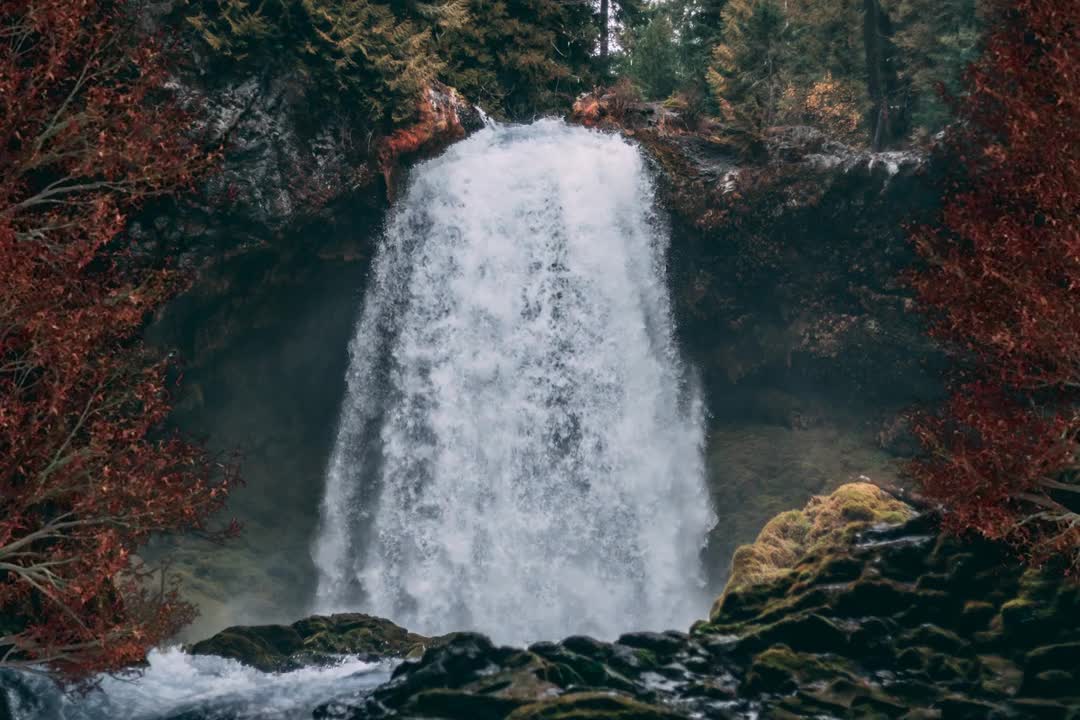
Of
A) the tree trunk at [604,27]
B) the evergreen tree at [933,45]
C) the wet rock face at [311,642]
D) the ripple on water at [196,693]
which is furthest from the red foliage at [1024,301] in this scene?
the tree trunk at [604,27]

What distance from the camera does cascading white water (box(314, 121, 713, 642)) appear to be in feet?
70.5

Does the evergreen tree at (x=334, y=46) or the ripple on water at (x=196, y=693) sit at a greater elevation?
the evergreen tree at (x=334, y=46)

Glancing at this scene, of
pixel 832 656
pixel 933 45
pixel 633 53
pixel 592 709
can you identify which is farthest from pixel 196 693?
pixel 633 53

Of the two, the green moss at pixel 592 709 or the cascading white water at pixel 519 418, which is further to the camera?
the cascading white water at pixel 519 418

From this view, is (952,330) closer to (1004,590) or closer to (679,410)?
(1004,590)

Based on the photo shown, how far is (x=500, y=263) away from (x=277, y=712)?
13386 millimetres

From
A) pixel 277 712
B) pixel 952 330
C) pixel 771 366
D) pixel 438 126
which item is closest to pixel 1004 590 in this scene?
pixel 952 330

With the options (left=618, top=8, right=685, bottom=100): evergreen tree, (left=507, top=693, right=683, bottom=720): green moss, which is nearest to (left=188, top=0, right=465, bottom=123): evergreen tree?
(left=507, top=693, right=683, bottom=720): green moss

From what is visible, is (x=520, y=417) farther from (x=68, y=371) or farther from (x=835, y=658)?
(x=68, y=371)

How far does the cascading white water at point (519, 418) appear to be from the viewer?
21.5 m

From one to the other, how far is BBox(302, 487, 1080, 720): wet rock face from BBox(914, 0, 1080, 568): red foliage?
3.10ft

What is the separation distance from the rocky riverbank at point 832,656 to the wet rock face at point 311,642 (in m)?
4.03

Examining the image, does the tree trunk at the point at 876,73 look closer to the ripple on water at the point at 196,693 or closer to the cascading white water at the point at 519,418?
the cascading white water at the point at 519,418

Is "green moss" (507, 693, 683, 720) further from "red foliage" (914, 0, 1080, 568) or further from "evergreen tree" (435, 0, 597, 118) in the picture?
"evergreen tree" (435, 0, 597, 118)
